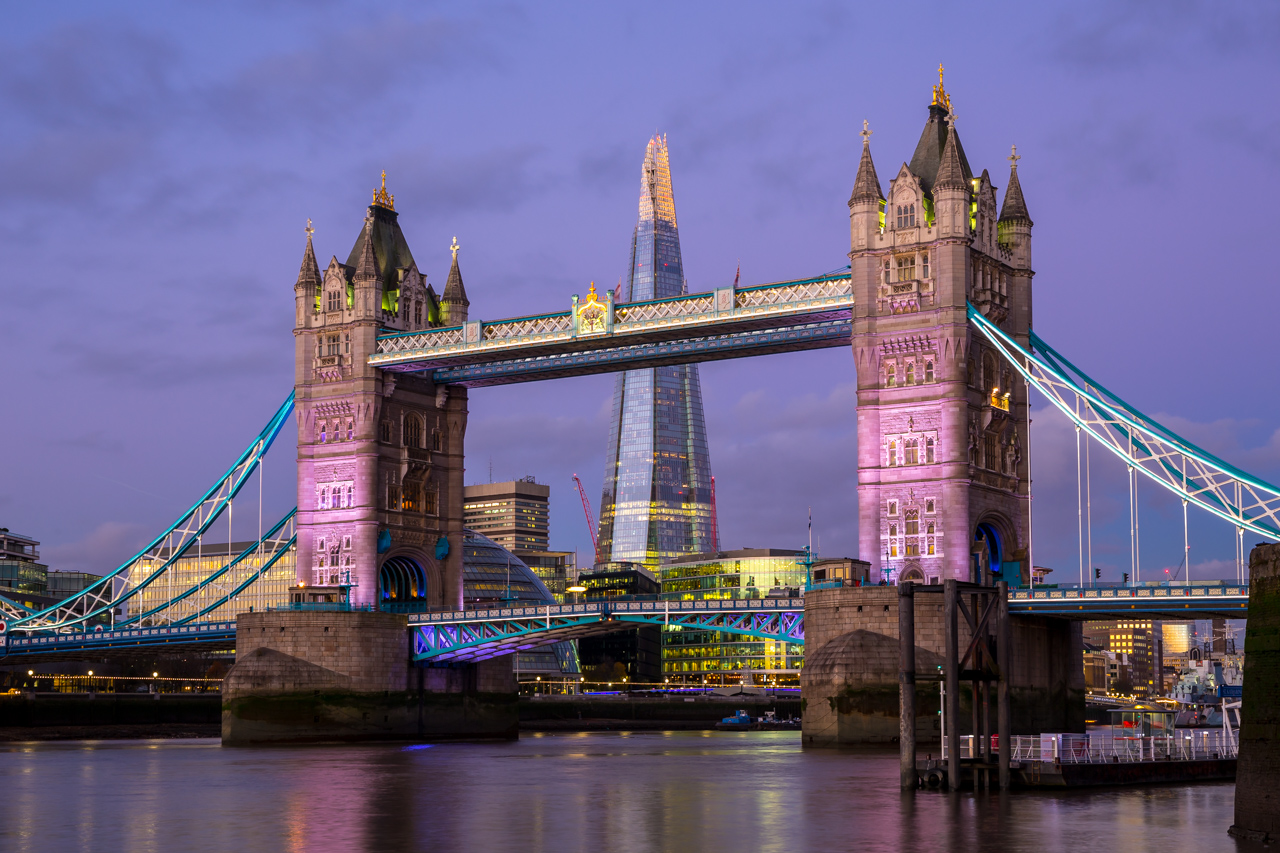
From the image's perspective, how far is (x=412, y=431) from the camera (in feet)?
308

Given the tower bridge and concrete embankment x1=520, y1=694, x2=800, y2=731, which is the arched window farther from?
concrete embankment x1=520, y1=694, x2=800, y2=731

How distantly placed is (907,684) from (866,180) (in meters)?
39.6

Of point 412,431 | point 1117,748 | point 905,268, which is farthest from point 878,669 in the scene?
point 412,431

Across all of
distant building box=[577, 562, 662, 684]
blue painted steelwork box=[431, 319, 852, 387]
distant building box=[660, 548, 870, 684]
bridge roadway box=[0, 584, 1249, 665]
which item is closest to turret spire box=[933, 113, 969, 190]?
blue painted steelwork box=[431, 319, 852, 387]

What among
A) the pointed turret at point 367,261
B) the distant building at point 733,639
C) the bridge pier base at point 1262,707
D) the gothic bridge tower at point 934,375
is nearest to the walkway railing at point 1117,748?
the bridge pier base at point 1262,707

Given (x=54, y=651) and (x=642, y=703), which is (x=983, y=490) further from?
(x=642, y=703)

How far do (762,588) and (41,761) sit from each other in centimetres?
11152

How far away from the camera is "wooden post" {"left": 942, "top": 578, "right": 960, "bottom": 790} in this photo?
41.9 m

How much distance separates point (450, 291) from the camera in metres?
97.4

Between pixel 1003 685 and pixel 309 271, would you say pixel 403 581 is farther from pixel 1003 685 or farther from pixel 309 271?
pixel 1003 685

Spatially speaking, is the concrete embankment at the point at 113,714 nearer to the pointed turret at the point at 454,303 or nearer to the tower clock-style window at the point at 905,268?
the pointed turret at the point at 454,303

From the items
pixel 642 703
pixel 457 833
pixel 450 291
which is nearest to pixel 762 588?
pixel 642 703

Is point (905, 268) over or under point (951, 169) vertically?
under

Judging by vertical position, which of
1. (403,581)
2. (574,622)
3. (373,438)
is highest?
(373,438)
